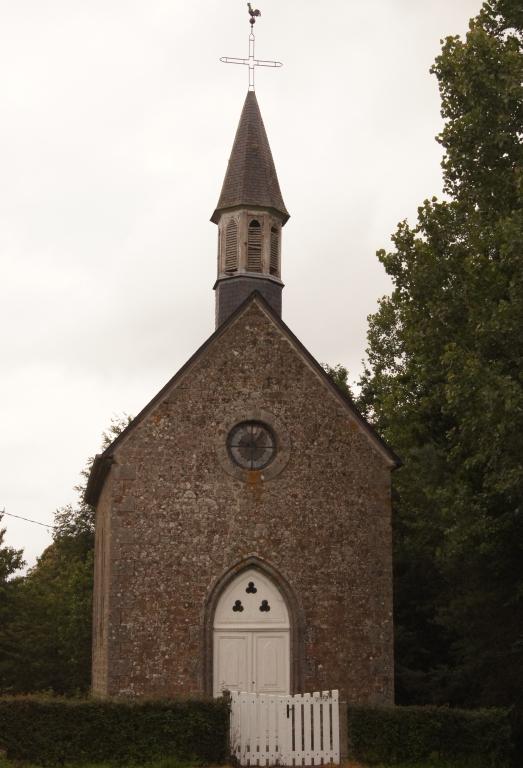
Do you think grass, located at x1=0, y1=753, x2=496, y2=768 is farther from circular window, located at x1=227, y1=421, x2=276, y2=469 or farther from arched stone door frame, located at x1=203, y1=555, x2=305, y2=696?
circular window, located at x1=227, y1=421, x2=276, y2=469

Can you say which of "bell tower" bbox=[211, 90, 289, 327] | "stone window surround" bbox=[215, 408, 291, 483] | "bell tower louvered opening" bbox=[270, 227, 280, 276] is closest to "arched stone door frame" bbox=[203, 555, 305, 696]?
"stone window surround" bbox=[215, 408, 291, 483]

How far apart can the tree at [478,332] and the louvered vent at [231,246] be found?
584 centimetres

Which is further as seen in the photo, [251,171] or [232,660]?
[251,171]

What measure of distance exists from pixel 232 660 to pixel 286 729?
17.6 ft

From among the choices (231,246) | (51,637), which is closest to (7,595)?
(51,637)

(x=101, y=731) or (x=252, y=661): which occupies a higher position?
(x=252, y=661)

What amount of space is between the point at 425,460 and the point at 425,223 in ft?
16.5

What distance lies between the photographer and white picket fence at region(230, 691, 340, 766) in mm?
16234

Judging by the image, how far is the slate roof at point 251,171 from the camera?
26902 mm

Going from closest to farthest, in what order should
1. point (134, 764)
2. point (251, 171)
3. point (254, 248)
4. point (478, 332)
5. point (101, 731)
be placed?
point (134, 764), point (101, 731), point (478, 332), point (254, 248), point (251, 171)

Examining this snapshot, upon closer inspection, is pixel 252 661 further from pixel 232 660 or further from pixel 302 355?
pixel 302 355

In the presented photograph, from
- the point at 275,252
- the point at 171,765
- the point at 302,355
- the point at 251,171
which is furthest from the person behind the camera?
the point at 251,171

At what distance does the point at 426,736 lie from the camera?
643 inches

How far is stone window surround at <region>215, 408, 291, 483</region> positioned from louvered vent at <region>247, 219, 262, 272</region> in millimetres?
A: 4677
